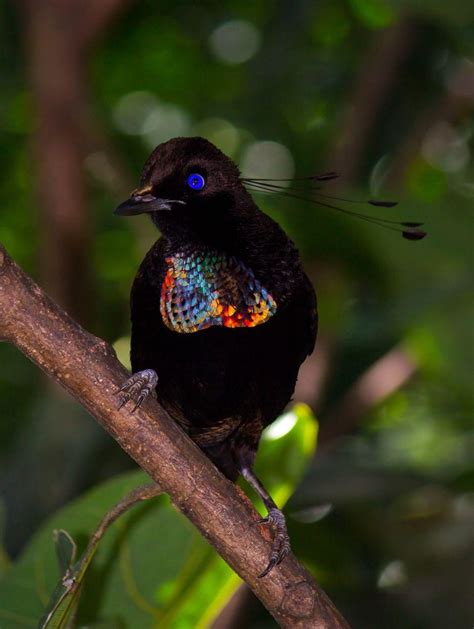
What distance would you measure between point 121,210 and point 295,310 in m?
0.46

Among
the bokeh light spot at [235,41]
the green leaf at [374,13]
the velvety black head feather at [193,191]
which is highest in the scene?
the velvety black head feather at [193,191]

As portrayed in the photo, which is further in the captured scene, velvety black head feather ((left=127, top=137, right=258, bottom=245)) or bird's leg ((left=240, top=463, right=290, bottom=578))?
velvety black head feather ((left=127, top=137, right=258, bottom=245))

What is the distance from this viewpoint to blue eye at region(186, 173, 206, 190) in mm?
2002

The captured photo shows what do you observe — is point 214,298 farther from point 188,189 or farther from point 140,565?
point 140,565

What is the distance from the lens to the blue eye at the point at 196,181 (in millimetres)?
2002

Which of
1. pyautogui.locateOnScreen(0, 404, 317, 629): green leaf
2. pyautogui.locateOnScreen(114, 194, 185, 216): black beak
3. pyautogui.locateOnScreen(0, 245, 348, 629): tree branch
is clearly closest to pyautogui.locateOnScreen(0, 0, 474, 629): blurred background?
pyautogui.locateOnScreen(0, 404, 317, 629): green leaf

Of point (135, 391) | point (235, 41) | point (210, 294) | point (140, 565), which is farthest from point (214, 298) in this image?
point (235, 41)

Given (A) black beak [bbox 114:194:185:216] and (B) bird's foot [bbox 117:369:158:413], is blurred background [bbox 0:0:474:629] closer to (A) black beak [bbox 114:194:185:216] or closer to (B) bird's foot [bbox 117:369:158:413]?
(A) black beak [bbox 114:194:185:216]

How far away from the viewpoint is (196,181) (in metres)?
2.01

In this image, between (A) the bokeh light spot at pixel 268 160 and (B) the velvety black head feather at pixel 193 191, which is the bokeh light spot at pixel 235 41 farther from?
(B) the velvety black head feather at pixel 193 191

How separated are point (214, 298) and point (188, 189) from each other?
0.22 metres

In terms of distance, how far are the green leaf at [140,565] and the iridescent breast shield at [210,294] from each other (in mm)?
451

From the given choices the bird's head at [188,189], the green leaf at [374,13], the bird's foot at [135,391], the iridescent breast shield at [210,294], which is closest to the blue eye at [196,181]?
the bird's head at [188,189]

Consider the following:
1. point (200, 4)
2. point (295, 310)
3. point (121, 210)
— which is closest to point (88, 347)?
point (121, 210)
